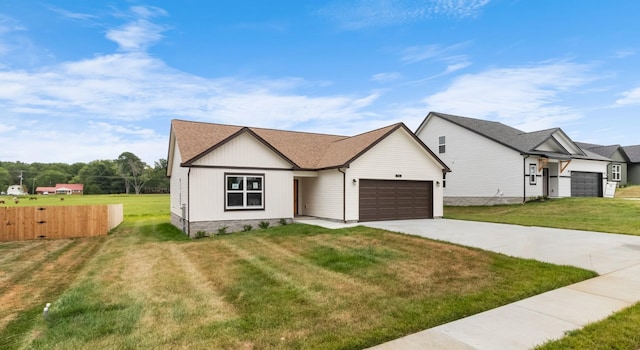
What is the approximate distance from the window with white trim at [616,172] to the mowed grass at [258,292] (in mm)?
34002

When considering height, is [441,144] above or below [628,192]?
above

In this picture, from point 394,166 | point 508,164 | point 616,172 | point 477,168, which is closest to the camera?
point 394,166

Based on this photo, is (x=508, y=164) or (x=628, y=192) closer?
(x=508, y=164)

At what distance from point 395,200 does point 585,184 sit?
1993 centimetres

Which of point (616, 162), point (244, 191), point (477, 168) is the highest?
point (616, 162)

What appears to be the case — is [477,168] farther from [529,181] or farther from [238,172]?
[238,172]

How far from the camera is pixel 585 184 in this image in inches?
1043

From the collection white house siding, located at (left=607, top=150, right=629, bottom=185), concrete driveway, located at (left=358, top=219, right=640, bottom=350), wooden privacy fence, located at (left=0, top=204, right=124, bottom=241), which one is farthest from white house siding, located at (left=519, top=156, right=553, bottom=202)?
wooden privacy fence, located at (left=0, top=204, right=124, bottom=241)

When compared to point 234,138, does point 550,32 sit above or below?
above

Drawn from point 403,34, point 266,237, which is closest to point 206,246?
point 266,237

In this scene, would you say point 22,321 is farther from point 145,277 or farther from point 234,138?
point 234,138

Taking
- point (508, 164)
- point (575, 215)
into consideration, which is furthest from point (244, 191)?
point (508, 164)

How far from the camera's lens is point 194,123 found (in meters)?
17.9

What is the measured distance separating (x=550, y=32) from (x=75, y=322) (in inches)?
789
